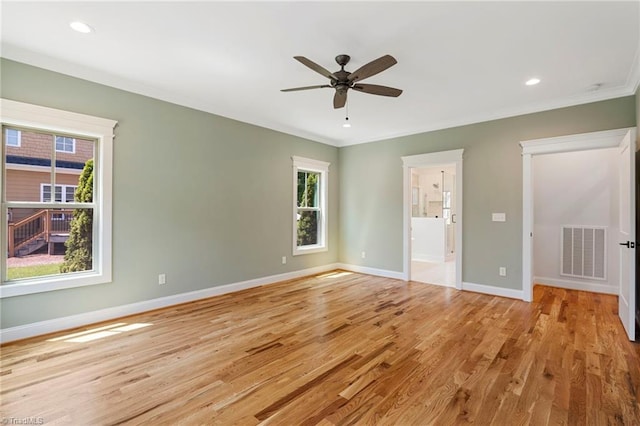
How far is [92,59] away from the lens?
9.94ft

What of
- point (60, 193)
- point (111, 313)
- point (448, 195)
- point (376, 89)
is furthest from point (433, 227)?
point (60, 193)

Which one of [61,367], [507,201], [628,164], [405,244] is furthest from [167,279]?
[628,164]

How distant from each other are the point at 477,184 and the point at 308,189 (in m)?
3.09

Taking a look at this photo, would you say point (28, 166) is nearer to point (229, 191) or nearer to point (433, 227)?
point (229, 191)

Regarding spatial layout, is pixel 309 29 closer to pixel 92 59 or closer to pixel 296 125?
pixel 92 59

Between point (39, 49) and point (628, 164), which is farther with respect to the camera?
point (628, 164)

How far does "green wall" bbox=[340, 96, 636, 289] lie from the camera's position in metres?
4.03

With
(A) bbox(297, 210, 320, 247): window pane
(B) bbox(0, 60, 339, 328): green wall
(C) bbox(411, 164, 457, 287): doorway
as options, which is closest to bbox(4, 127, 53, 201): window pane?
(B) bbox(0, 60, 339, 328): green wall

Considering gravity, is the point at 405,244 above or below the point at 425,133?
below

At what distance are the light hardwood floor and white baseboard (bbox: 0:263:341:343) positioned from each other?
12cm

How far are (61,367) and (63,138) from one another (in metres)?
2.35

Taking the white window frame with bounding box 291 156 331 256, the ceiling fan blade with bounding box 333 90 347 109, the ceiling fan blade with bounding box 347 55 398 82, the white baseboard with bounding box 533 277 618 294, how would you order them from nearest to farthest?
the ceiling fan blade with bounding box 347 55 398 82, the ceiling fan blade with bounding box 333 90 347 109, the white baseboard with bounding box 533 277 618 294, the white window frame with bounding box 291 156 331 256

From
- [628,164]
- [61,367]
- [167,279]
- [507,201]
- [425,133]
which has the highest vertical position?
[425,133]

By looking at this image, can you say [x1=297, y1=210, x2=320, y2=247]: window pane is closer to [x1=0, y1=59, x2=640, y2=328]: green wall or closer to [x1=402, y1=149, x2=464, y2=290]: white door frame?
[x1=0, y1=59, x2=640, y2=328]: green wall
